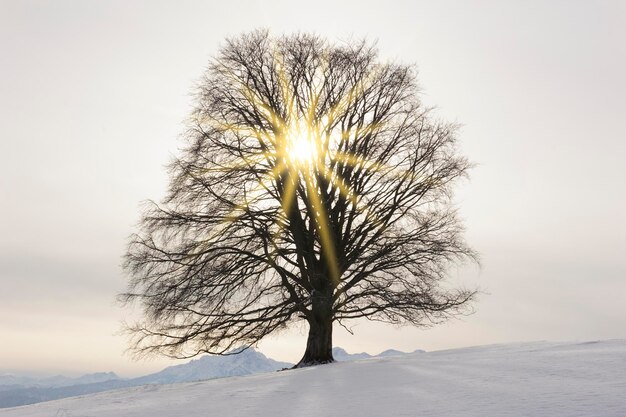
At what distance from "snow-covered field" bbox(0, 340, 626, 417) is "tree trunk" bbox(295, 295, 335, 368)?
4.86 meters

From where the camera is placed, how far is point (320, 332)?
16438mm

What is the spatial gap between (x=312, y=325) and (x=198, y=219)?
472 centimetres

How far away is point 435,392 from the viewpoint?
7.09 metres

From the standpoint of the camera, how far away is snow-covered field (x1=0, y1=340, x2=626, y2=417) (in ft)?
19.2

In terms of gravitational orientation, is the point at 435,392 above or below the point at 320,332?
below

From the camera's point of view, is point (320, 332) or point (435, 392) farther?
point (320, 332)

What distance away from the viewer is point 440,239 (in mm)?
17000

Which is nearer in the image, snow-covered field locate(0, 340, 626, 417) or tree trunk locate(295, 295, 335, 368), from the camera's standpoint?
snow-covered field locate(0, 340, 626, 417)

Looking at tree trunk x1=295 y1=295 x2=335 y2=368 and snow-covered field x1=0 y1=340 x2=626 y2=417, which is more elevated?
tree trunk x1=295 y1=295 x2=335 y2=368

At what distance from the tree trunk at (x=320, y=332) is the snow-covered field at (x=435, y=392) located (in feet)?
15.9

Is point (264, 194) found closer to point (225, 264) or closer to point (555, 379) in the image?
point (225, 264)

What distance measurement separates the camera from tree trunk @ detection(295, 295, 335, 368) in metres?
16.2

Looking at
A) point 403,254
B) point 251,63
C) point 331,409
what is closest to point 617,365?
point 331,409

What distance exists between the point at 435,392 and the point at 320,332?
955cm
